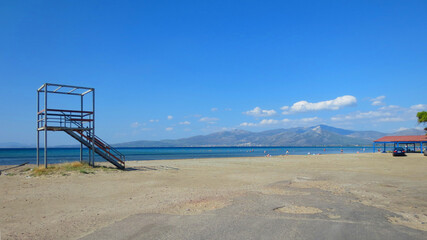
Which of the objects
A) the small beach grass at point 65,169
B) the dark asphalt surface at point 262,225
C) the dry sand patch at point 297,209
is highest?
the dark asphalt surface at point 262,225

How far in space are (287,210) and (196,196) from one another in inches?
147

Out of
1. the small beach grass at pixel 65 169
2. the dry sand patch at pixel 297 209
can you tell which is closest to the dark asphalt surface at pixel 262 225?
the dry sand patch at pixel 297 209

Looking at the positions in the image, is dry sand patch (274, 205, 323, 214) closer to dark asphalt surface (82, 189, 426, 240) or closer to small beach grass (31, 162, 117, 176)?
dark asphalt surface (82, 189, 426, 240)

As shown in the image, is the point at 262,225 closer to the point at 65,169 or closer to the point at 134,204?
the point at 134,204

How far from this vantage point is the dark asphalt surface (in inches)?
249

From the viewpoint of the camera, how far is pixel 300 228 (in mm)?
6824

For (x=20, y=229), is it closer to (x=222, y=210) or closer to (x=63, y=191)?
(x=222, y=210)

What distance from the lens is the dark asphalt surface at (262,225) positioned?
632cm

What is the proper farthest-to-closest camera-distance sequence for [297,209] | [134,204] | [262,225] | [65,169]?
1. [65,169]
2. [134,204]
3. [297,209]
4. [262,225]

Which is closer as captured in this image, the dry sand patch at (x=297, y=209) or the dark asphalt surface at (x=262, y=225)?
the dark asphalt surface at (x=262, y=225)

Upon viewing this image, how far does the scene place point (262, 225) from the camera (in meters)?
7.11

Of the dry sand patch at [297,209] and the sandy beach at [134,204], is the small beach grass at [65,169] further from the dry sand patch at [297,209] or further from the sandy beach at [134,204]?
the dry sand patch at [297,209]

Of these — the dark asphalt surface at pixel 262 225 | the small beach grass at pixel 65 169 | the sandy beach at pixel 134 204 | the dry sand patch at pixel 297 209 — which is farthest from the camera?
the small beach grass at pixel 65 169

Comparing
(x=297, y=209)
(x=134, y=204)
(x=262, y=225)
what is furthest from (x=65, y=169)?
(x=262, y=225)
